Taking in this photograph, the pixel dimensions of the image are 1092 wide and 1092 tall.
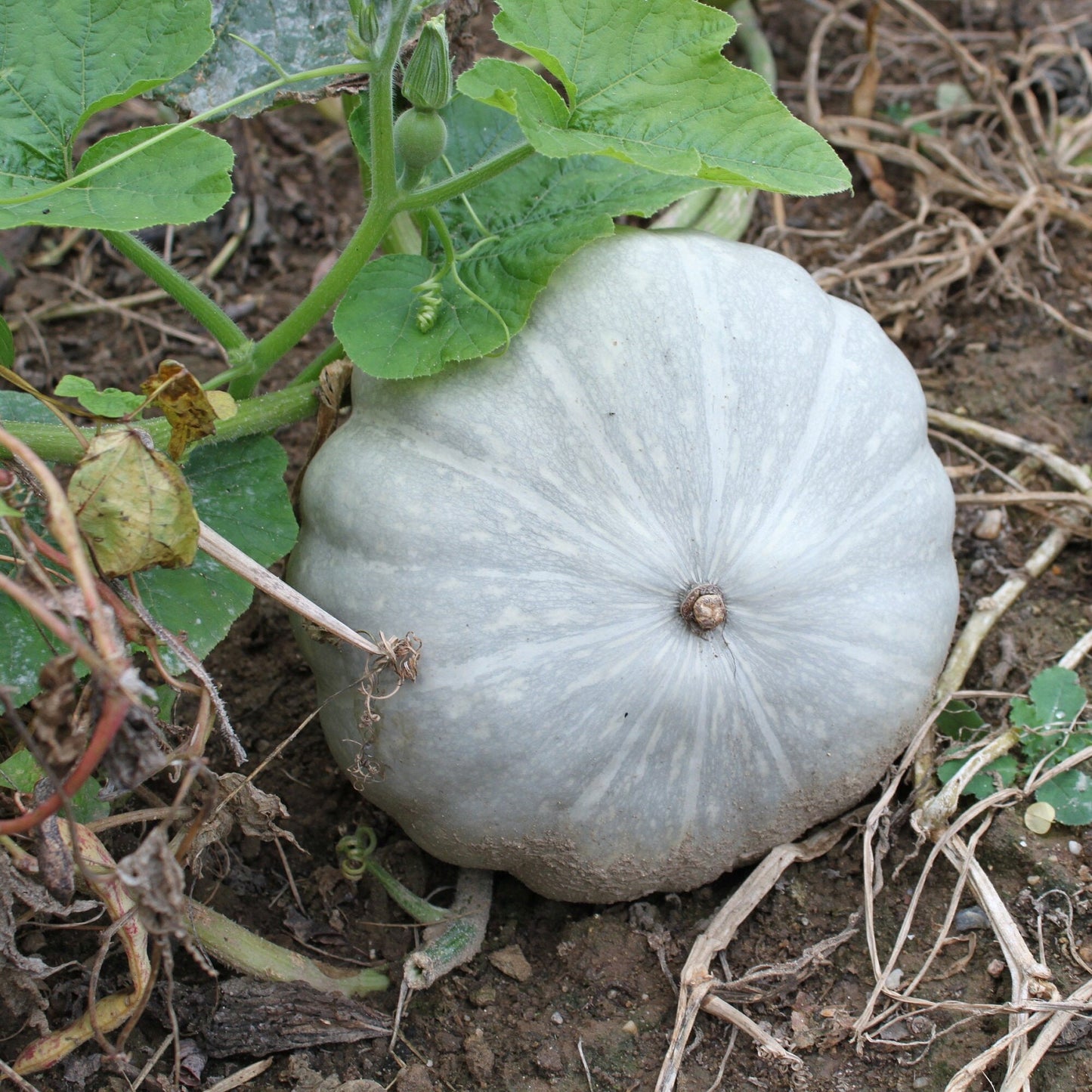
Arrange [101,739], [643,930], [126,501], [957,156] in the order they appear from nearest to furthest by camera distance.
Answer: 1. [101,739]
2. [126,501]
3. [643,930]
4. [957,156]

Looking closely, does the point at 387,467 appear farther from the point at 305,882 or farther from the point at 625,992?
the point at 625,992

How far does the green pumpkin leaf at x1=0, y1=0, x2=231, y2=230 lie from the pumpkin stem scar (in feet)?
2.84

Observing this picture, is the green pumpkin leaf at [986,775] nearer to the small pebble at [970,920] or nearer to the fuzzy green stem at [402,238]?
the small pebble at [970,920]

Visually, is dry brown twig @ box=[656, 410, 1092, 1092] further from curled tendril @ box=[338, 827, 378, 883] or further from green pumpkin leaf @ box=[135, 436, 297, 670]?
green pumpkin leaf @ box=[135, 436, 297, 670]

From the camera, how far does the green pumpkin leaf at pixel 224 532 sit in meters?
1.79

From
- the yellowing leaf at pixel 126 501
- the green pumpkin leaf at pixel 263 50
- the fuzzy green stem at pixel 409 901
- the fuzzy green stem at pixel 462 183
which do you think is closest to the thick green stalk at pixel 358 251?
the fuzzy green stem at pixel 462 183

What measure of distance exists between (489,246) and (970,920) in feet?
4.35

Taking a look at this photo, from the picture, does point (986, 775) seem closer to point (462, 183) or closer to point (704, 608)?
point (704, 608)

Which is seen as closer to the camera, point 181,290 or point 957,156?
point 181,290

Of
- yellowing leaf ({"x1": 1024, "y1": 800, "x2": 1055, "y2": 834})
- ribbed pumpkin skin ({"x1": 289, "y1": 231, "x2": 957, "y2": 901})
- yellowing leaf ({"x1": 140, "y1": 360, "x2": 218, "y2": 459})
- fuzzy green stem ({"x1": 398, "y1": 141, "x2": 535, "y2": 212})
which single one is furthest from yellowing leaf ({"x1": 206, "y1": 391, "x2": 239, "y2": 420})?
yellowing leaf ({"x1": 1024, "y1": 800, "x2": 1055, "y2": 834})

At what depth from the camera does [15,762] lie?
65.4 inches

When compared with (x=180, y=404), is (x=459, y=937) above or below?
below

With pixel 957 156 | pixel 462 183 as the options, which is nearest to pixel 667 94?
pixel 462 183

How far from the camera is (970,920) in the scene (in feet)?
6.07
